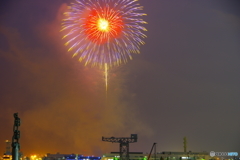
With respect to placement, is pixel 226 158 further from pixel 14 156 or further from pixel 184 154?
pixel 14 156

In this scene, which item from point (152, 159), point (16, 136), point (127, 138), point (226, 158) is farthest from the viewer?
point (226, 158)

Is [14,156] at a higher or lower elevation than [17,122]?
lower

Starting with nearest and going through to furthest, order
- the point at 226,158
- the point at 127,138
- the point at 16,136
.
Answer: the point at 16,136 < the point at 127,138 < the point at 226,158

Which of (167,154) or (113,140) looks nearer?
(113,140)

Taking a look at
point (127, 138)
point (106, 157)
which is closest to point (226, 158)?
point (106, 157)

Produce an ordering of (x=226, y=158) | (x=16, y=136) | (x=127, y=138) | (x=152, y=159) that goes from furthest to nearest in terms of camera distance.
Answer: (x=226, y=158), (x=152, y=159), (x=127, y=138), (x=16, y=136)

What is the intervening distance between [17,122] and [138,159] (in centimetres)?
13517

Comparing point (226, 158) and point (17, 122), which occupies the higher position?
point (17, 122)

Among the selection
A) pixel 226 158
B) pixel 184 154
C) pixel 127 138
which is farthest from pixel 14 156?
pixel 226 158

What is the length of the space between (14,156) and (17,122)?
7.12 feet

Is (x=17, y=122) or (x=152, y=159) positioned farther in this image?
(x=152, y=159)

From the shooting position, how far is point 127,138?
107 m

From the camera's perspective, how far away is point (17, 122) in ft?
76.0

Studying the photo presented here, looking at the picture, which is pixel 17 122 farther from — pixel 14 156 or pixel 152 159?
pixel 152 159
